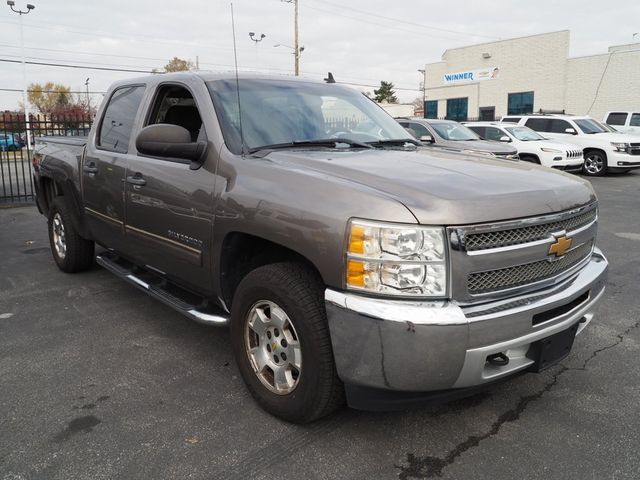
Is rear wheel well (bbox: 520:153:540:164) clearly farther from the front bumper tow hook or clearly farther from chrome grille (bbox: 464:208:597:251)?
the front bumper tow hook

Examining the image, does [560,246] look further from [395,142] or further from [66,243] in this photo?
[66,243]

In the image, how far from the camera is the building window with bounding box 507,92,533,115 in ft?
110

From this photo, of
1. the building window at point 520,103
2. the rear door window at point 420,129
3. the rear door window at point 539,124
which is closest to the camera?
the rear door window at point 420,129

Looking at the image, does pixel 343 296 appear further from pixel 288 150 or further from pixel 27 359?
pixel 27 359

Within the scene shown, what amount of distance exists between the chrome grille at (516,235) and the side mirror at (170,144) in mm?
1727

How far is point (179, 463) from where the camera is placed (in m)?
2.56

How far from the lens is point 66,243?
5.55 metres

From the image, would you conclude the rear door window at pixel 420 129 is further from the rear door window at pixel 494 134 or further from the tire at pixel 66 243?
the tire at pixel 66 243

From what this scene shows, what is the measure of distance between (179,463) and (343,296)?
3.74 feet

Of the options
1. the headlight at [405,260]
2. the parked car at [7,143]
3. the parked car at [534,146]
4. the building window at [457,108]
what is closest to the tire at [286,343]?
the headlight at [405,260]

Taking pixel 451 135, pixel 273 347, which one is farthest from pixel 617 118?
pixel 273 347

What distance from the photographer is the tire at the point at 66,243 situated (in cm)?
543

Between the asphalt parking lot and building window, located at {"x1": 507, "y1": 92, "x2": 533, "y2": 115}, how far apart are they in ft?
106

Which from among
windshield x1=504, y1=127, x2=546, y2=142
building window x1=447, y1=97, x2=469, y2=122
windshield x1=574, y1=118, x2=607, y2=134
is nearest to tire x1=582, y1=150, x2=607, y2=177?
windshield x1=574, y1=118, x2=607, y2=134
